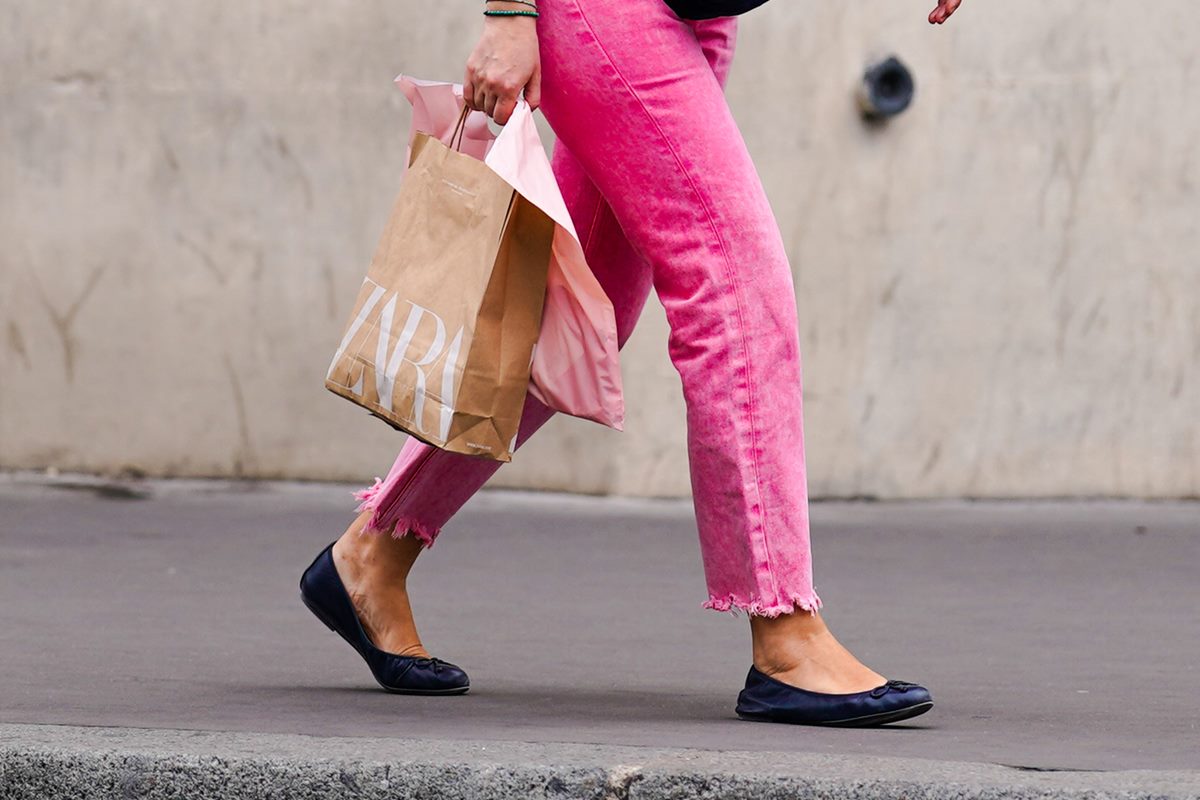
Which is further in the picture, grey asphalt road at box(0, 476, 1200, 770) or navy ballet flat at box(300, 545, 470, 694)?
navy ballet flat at box(300, 545, 470, 694)

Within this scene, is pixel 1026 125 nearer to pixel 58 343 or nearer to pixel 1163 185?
pixel 1163 185

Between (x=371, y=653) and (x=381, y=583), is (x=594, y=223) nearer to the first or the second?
(x=381, y=583)

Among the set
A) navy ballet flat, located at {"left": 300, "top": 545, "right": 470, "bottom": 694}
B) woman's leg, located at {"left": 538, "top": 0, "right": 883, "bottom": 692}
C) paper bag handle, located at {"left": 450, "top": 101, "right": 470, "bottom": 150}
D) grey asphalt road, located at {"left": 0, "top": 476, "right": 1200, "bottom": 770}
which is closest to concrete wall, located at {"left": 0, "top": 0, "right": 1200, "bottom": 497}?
grey asphalt road, located at {"left": 0, "top": 476, "right": 1200, "bottom": 770}

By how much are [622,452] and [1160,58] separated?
2.17 meters

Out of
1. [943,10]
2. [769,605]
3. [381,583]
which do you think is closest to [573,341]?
[769,605]

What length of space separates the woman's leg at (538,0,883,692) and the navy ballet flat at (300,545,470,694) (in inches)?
22.4

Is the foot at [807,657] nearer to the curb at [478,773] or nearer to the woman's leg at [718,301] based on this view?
the woman's leg at [718,301]

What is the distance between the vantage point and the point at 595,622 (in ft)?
13.9

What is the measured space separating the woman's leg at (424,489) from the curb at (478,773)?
0.65 metres

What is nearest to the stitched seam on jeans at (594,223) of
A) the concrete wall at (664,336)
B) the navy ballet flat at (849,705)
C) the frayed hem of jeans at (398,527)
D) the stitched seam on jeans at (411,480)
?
the stitched seam on jeans at (411,480)

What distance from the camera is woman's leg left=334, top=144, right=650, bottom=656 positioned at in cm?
322

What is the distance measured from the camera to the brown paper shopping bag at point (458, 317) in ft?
9.34

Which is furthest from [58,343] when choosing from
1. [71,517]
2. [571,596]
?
[571,596]

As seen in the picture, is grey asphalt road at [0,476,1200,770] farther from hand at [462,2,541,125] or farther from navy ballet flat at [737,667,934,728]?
hand at [462,2,541,125]
